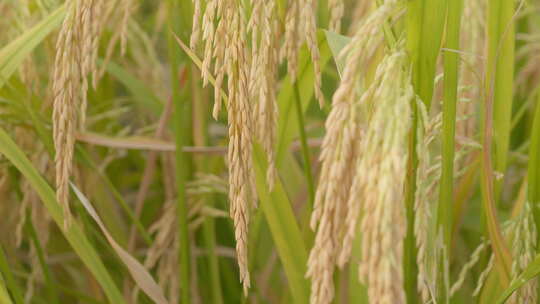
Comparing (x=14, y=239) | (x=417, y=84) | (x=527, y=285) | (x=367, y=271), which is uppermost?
(x=417, y=84)

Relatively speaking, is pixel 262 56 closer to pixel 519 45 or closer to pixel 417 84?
pixel 417 84

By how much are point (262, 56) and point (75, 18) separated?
21 centimetres

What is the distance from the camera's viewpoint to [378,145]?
571 millimetres

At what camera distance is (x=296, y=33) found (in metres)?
0.76

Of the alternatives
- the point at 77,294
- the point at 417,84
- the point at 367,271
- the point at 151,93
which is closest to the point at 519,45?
the point at 151,93

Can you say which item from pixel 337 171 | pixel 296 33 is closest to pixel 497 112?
pixel 296 33

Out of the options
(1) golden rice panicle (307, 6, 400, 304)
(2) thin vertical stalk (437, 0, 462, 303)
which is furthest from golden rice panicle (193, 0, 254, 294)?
(2) thin vertical stalk (437, 0, 462, 303)

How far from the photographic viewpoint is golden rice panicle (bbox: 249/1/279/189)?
701 millimetres

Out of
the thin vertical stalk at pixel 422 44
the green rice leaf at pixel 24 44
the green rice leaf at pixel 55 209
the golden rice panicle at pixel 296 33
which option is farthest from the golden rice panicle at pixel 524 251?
the green rice leaf at pixel 24 44

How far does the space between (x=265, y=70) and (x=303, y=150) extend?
0.70ft

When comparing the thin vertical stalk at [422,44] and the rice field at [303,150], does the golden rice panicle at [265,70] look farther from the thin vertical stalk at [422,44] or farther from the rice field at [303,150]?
the thin vertical stalk at [422,44]

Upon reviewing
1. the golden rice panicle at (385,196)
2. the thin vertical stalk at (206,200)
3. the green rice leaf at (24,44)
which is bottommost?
the thin vertical stalk at (206,200)

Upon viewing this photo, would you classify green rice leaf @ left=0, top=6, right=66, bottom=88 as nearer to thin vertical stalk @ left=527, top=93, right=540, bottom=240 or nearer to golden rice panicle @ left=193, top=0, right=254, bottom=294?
golden rice panicle @ left=193, top=0, right=254, bottom=294

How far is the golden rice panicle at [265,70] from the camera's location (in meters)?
0.70
